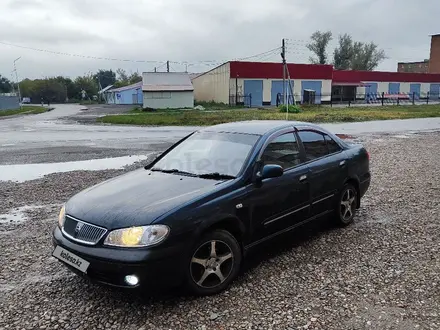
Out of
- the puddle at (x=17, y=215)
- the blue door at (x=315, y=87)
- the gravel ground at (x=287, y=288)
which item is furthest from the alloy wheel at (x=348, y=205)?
the blue door at (x=315, y=87)

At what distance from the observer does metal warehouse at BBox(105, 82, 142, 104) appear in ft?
201

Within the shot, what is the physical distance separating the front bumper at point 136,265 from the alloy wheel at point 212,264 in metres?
0.20

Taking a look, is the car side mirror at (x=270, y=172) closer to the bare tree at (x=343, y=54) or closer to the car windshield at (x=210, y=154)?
the car windshield at (x=210, y=154)

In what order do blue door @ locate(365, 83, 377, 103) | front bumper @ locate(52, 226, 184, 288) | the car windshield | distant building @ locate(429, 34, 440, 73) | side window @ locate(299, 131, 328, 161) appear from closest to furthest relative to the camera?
front bumper @ locate(52, 226, 184, 288) < the car windshield < side window @ locate(299, 131, 328, 161) < blue door @ locate(365, 83, 377, 103) < distant building @ locate(429, 34, 440, 73)

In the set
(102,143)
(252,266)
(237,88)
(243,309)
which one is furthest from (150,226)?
(237,88)

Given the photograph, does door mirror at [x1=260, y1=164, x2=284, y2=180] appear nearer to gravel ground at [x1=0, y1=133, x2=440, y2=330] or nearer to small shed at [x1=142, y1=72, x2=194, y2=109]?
gravel ground at [x1=0, y1=133, x2=440, y2=330]

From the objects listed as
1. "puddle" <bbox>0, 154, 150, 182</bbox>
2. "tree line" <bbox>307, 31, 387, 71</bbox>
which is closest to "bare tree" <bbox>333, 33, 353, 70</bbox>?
"tree line" <bbox>307, 31, 387, 71</bbox>

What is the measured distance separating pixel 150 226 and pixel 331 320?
163 cm

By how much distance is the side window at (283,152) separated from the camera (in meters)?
4.41

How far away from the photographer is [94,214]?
3.50 metres

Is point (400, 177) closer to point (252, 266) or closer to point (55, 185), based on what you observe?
point (252, 266)

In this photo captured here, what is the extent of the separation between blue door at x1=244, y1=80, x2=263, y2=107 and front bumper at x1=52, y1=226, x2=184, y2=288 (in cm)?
4211

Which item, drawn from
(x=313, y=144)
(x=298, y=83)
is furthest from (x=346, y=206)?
(x=298, y=83)

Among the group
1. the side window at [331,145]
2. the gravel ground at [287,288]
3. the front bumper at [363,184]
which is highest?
the side window at [331,145]
